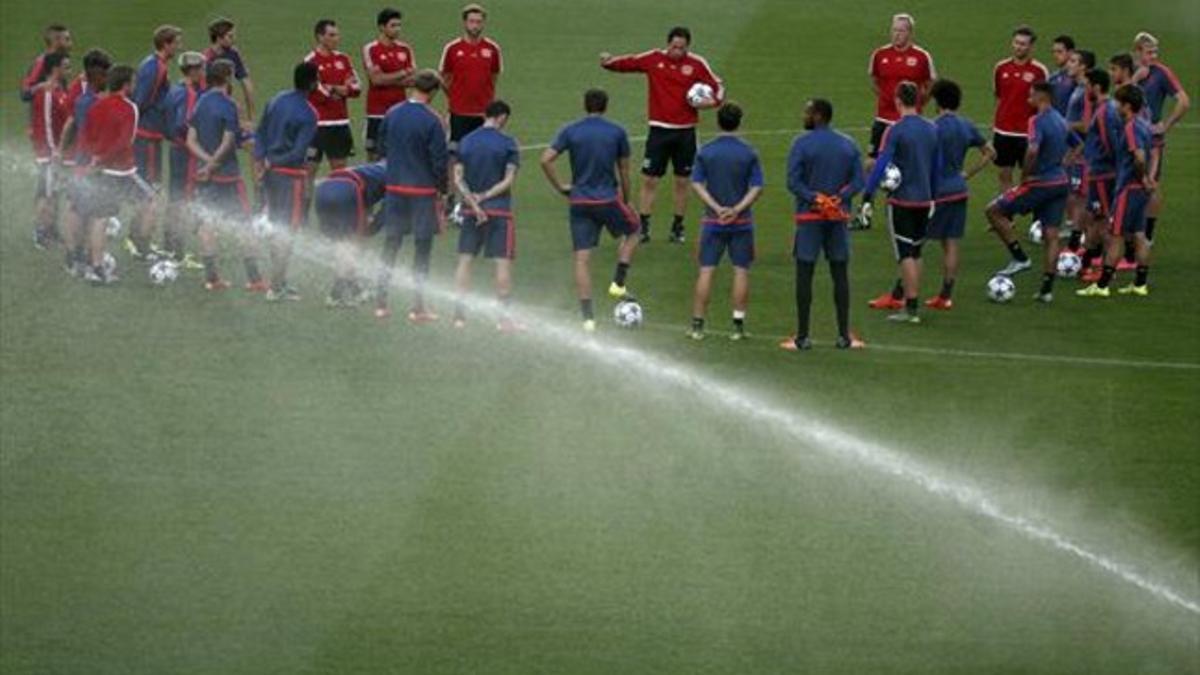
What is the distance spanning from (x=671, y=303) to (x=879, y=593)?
8970mm

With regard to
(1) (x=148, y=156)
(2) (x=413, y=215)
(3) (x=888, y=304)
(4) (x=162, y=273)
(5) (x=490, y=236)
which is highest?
(1) (x=148, y=156)

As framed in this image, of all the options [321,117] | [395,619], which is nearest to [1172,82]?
[321,117]

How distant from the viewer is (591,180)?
2570cm

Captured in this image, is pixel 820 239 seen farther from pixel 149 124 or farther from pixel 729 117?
pixel 149 124

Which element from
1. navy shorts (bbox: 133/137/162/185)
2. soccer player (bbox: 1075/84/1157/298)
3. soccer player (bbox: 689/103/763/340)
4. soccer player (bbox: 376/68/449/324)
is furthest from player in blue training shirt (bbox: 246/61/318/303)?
soccer player (bbox: 1075/84/1157/298)

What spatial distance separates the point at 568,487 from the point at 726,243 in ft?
16.6

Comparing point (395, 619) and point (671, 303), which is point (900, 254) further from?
point (395, 619)

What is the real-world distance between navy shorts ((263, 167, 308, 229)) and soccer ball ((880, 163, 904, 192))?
5.59 meters

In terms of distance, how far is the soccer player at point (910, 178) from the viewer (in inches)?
1040

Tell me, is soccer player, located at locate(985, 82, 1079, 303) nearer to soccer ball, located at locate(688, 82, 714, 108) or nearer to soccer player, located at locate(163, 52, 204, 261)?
soccer ball, located at locate(688, 82, 714, 108)

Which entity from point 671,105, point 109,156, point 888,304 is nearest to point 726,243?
point 888,304

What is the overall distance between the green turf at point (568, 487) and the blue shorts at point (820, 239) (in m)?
0.92

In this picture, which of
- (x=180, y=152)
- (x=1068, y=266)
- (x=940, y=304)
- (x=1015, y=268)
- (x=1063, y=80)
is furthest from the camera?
(x=1063, y=80)

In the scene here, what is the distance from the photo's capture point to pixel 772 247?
101 ft
